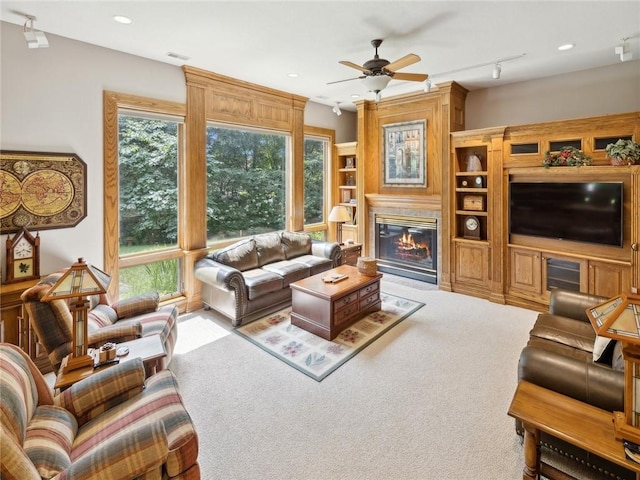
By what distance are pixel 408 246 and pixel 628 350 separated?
447cm

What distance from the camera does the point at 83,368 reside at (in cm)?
207

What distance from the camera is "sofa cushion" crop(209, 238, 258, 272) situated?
442 centimetres

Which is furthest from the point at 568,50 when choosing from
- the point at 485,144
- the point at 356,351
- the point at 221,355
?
the point at 221,355

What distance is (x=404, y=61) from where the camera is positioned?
9.78 ft

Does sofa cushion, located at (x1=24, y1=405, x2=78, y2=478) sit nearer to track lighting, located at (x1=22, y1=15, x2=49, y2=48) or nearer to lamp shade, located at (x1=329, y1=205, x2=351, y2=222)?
track lighting, located at (x1=22, y1=15, x2=49, y2=48)

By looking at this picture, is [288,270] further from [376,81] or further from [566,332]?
[566,332]

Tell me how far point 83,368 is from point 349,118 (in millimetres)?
6362

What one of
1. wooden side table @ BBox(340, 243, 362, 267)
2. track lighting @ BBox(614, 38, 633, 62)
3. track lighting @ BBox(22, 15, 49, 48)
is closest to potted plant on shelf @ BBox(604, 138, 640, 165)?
track lighting @ BBox(614, 38, 633, 62)

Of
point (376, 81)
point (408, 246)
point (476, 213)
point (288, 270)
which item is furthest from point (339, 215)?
point (376, 81)

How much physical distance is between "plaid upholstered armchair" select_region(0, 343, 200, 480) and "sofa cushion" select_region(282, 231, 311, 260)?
332 centimetres

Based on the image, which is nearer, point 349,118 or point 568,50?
point 568,50

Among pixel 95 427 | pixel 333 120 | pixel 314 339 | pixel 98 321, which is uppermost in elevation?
pixel 333 120

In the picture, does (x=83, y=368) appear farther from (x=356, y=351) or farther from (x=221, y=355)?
(x=356, y=351)

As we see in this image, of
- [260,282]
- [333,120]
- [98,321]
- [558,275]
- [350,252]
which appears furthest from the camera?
[333,120]
